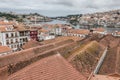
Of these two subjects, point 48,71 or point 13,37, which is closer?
point 48,71

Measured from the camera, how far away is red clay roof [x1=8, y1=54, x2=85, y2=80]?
23.7 ft

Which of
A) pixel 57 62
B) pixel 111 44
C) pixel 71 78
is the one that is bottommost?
pixel 111 44

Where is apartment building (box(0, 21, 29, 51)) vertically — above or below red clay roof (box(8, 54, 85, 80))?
below

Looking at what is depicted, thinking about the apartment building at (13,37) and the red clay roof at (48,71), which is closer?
the red clay roof at (48,71)

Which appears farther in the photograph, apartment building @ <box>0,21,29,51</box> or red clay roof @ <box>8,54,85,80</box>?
apartment building @ <box>0,21,29,51</box>

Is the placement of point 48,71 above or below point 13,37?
above

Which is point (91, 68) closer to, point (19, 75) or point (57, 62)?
point (57, 62)

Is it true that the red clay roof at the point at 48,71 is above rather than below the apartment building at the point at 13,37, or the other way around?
above

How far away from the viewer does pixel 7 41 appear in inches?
1693

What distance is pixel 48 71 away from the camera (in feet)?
25.1

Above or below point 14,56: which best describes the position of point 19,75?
above

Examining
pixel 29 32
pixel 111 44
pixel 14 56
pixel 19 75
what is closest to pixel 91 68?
pixel 14 56

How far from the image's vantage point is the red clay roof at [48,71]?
23.7ft

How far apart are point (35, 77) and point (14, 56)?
19898 millimetres
